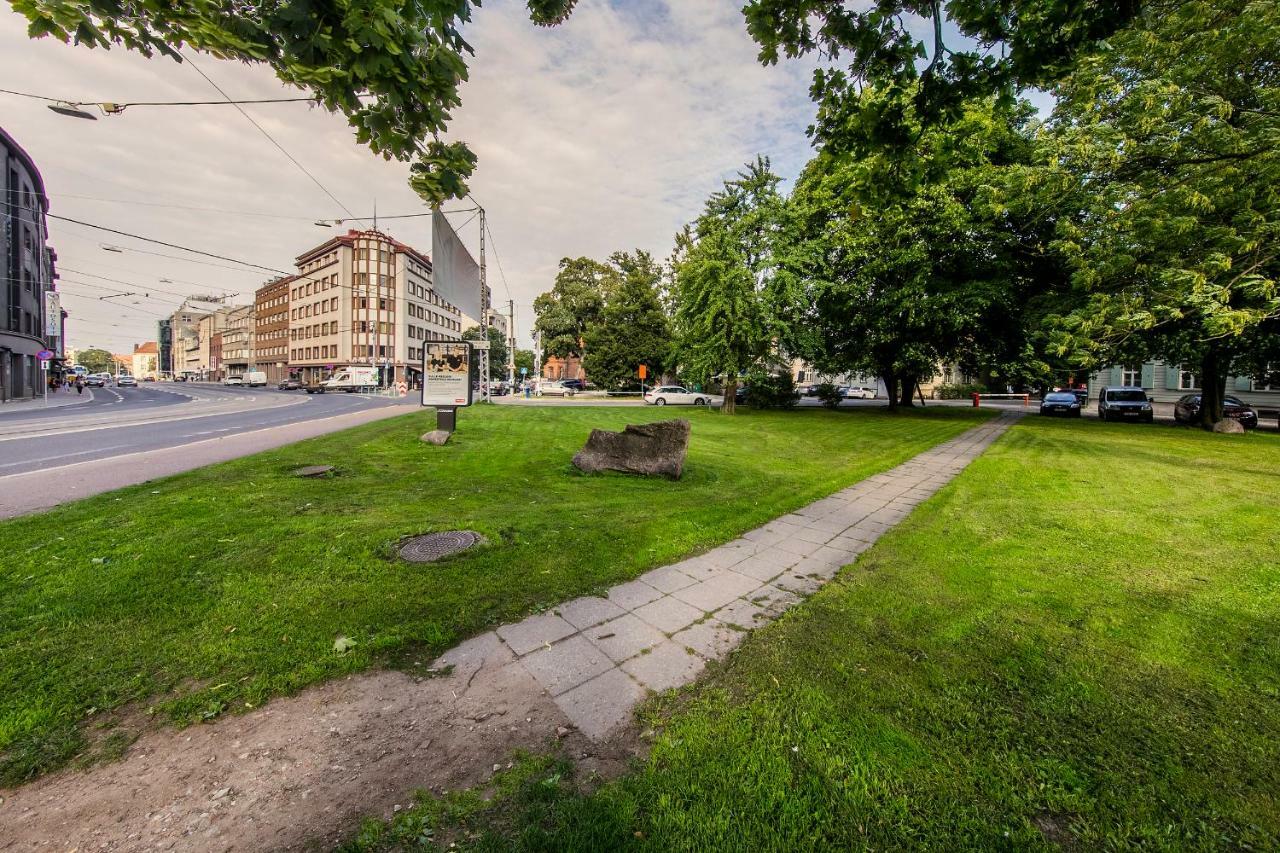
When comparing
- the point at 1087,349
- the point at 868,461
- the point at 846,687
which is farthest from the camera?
the point at 1087,349

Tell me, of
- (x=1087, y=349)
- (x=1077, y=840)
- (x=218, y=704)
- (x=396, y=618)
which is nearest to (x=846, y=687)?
(x=1077, y=840)

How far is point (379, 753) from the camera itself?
87.5 inches

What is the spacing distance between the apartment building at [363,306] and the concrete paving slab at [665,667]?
58.9 meters

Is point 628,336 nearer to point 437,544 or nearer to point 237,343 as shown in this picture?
point 437,544

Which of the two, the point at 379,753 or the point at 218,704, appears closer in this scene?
the point at 379,753

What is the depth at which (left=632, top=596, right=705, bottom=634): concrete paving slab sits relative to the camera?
3.46m

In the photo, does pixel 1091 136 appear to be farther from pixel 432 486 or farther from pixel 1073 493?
pixel 432 486

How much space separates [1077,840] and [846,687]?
1004mm

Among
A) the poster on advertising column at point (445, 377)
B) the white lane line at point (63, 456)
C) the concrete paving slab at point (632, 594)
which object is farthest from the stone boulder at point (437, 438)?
the concrete paving slab at point (632, 594)

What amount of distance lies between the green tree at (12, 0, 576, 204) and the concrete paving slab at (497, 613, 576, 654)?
3.54m

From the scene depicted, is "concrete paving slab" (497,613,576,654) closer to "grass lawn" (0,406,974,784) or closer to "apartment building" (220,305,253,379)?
"grass lawn" (0,406,974,784)

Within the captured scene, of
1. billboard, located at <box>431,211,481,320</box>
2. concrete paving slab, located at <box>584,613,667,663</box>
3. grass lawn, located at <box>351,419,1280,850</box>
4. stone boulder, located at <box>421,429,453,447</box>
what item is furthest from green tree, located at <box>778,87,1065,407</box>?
concrete paving slab, located at <box>584,613,667,663</box>

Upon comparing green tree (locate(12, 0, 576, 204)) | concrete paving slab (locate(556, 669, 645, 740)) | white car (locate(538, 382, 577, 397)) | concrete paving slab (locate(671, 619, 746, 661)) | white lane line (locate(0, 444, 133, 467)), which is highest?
green tree (locate(12, 0, 576, 204))

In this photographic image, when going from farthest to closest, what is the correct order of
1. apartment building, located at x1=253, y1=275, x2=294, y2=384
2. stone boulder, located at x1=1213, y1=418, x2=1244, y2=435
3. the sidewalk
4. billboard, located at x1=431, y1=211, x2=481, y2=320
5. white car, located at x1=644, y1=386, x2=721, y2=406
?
1. apartment building, located at x1=253, y1=275, x2=294, y2=384
2. white car, located at x1=644, y1=386, x2=721, y2=406
3. stone boulder, located at x1=1213, y1=418, x2=1244, y2=435
4. billboard, located at x1=431, y1=211, x2=481, y2=320
5. the sidewalk
